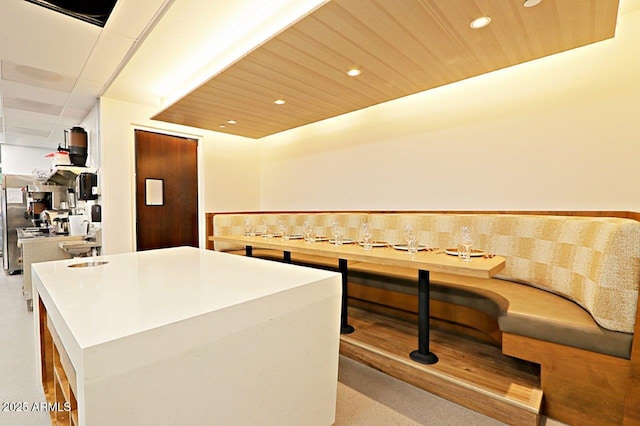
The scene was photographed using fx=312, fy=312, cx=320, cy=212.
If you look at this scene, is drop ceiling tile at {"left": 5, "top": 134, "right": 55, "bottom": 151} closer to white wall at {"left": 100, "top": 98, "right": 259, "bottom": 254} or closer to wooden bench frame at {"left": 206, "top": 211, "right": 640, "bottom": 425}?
white wall at {"left": 100, "top": 98, "right": 259, "bottom": 254}

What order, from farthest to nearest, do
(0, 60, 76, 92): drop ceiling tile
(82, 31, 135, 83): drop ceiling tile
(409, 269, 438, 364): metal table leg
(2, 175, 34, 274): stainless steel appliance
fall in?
(2, 175, 34, 274): stainless steel appliance < (0, 60, 76, 92): drop ceiling tile < (82, 31, 135, 83): drop ceiling tile < (409, 269, 438, 364): metal table leg

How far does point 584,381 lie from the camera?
1.57 m

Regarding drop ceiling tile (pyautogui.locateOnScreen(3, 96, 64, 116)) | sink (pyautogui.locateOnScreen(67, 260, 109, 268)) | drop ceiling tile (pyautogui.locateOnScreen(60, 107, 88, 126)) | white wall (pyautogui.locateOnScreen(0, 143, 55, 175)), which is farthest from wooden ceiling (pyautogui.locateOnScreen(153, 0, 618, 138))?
white wall (pyautogui.locateOnScreen(0, 143, 55, 175))

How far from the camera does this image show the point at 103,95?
4.11 meters

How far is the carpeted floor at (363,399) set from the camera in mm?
1699

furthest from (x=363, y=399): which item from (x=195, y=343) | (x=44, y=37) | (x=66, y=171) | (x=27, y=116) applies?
(x=27, y=116)

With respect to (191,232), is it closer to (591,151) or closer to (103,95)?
(103,95)

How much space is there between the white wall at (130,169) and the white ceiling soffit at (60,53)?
0.48 m

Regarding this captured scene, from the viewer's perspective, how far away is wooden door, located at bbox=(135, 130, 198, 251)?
14.8 feet

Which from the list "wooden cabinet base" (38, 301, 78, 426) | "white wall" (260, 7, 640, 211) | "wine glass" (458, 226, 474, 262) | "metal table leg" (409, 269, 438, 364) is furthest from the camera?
"white wall" (260, 7, 640, 211)

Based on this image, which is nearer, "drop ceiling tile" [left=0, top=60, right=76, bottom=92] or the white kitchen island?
the white kitchen island

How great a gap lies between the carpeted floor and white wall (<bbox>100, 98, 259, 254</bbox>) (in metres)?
1.88

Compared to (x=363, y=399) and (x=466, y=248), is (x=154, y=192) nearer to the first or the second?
(x=363, y=399)

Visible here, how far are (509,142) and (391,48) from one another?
149 centimetres
